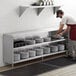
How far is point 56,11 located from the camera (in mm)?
6188

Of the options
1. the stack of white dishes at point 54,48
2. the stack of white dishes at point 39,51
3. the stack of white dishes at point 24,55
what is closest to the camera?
the stack of white dishes at point 24,55

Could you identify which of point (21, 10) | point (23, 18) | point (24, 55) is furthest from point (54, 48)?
point (21, 10)

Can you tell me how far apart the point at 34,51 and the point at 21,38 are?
16.8 inches

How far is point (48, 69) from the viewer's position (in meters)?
5.07

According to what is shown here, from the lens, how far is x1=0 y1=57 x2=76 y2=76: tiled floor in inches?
187

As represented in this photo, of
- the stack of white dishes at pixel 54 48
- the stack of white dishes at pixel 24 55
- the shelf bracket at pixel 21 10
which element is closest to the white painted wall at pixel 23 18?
the shelf bracket at pixel 21 10

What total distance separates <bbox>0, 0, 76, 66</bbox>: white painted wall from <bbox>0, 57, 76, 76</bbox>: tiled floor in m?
0.58

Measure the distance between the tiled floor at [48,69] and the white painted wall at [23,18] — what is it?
58 centimetres

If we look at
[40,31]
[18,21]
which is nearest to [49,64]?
[40,31]

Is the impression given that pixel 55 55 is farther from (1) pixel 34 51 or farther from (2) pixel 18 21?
(2) pixel 18 21

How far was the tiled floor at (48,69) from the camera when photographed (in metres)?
4.74

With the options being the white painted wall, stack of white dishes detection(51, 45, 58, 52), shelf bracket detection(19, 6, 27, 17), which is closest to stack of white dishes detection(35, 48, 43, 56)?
stack of white dishes detection(51, 45, 58, 52)

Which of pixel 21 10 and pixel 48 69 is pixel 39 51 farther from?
pixel 21 10

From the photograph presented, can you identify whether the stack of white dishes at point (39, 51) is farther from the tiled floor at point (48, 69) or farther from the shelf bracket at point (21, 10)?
the shelf bracket at point (21, 10)
